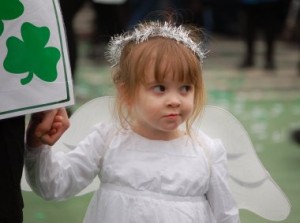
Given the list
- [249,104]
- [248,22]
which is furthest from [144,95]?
[248,22]

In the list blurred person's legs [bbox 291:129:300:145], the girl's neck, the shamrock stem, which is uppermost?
the shamrock stem

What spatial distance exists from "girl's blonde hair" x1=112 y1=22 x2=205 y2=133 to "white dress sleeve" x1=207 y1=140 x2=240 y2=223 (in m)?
0.15

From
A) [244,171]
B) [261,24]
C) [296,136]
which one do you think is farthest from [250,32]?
[244,171]

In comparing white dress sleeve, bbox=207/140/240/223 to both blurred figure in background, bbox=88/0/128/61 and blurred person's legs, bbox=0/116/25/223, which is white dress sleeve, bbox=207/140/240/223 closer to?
blurred person's legs, bbox=0/116/25/223

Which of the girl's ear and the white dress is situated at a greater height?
the girl's ear

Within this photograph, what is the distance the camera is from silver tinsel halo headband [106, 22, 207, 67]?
116 inches

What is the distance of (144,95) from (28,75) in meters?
0.41

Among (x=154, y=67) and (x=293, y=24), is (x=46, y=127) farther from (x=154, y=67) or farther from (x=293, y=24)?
(x=293, y=24)

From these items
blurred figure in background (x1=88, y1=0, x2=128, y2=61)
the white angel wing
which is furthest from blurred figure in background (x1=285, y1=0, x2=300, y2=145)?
the white angel wing

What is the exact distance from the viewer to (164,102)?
9.18ft

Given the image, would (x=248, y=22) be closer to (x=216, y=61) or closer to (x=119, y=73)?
(x=216, y=61)

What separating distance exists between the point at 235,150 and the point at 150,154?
0.45 m

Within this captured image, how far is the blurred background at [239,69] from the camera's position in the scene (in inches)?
189

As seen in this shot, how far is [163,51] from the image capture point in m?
2.85
